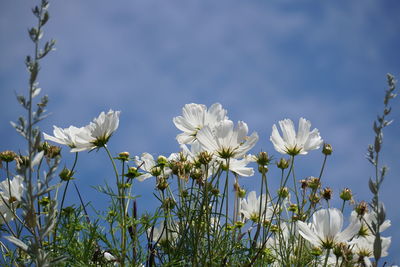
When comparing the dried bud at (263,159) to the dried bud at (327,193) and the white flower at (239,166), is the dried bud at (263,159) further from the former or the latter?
the dried bud at (327,193)

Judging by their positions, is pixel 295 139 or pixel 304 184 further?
pixel 304 184

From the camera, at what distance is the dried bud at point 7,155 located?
1.93m

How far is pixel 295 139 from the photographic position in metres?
1.82

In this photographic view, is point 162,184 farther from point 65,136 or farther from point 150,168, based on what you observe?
point 65,136

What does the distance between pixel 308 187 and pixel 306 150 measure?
48 centimetres

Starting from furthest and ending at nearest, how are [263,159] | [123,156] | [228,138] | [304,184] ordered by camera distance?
[304,184] < [263,159] < [123,156] < [228,138]

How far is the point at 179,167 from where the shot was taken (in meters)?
1.74

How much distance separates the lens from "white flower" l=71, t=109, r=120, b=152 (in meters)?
1.59

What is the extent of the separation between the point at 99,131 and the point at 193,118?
0.41 meters

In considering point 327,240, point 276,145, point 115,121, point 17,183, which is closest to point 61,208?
point 17,183

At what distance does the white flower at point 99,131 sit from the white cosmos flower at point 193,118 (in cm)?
32

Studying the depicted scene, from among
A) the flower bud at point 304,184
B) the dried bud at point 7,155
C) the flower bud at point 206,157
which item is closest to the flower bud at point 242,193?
the flower bud at point 304,184

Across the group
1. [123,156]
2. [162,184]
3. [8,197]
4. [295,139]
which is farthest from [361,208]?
[8,197]

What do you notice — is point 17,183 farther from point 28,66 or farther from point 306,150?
point 28,66
